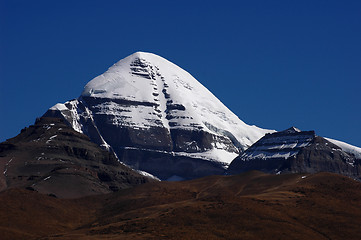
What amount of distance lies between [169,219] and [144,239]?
63.0 feet

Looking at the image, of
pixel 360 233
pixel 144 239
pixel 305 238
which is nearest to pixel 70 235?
pixel 144 239

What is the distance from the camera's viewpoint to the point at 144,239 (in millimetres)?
181375

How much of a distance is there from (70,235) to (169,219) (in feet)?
76.7

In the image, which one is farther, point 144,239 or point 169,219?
point 169,219

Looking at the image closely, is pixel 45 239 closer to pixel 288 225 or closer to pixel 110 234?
pixel 110 234

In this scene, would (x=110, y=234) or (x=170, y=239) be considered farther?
(x=110, y=234)

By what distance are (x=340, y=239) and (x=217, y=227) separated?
2818 centimetres

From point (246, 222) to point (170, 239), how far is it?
23.5 metres

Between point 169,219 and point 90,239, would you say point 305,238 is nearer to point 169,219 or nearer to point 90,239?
point 169,219

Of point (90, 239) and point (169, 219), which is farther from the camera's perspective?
point (169, 219)

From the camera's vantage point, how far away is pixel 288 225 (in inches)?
7741

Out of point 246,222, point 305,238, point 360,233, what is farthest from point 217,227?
point 360,233

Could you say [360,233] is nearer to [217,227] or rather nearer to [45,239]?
[217,227]

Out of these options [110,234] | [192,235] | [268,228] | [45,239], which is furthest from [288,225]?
[45,239]
